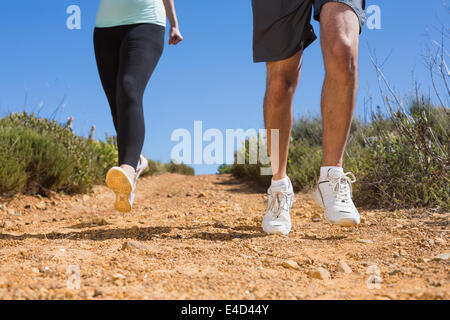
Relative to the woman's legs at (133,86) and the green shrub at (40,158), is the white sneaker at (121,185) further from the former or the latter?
the green shrub at (40,158)

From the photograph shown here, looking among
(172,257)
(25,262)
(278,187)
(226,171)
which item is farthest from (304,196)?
(226,171)

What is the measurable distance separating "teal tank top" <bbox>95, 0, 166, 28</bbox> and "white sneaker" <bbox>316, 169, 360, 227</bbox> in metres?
1.57

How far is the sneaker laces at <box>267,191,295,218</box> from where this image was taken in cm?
244

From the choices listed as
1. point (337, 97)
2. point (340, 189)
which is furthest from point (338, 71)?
point (340, 189)

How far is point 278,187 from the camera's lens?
2488mm

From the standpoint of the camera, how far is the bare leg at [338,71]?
2152 millimetres

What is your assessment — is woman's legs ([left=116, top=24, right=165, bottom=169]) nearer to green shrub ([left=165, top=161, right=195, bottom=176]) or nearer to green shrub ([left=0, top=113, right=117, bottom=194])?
green shrub ([left=0, top=113, right=117, bottom=194])

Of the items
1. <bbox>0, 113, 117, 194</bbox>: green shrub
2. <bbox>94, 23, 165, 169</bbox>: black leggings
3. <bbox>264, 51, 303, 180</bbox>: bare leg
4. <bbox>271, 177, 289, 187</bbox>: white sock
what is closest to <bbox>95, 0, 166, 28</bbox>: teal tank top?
<bbox>94, 23, 165, 169</bbox>: black leggings

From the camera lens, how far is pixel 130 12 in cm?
258

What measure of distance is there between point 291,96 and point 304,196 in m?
2.60

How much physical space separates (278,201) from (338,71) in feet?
2.88

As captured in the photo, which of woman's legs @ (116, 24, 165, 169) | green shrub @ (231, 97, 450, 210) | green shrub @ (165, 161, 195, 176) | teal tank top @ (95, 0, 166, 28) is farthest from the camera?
green shrub @ (165, 161, 195, 176)
